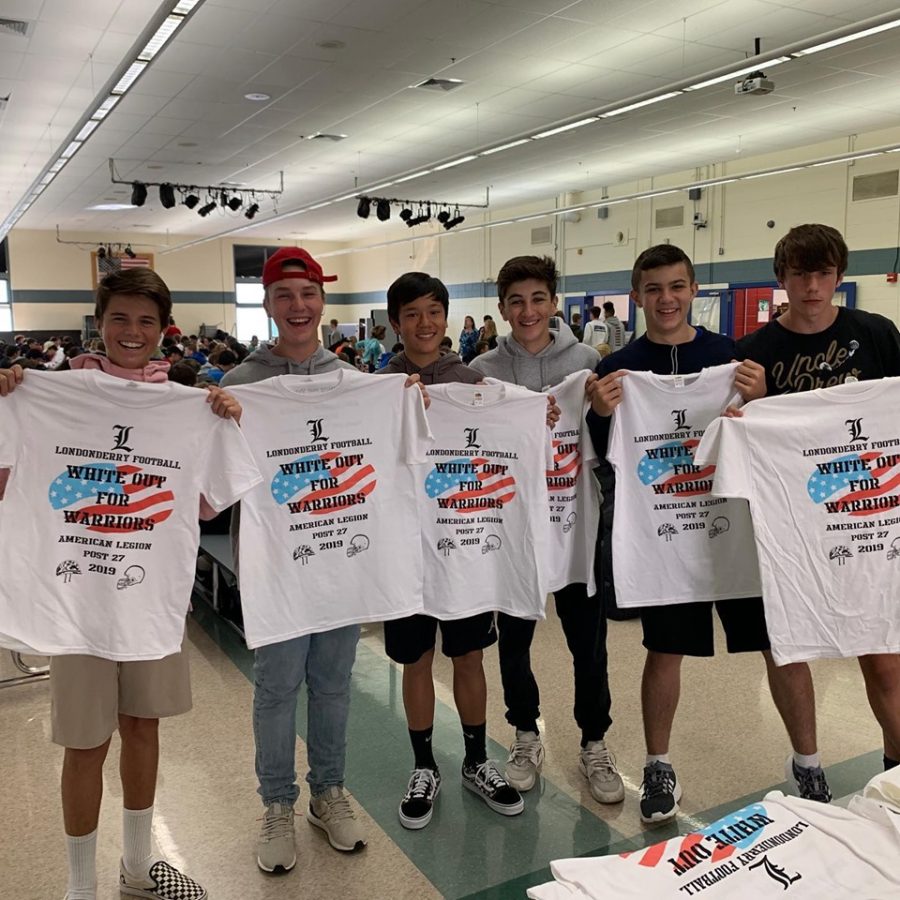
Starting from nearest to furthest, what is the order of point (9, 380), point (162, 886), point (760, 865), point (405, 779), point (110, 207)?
point (760, 865) → point (9, 380) → point (162, 886) → point (405, 779) → point (110, 207)

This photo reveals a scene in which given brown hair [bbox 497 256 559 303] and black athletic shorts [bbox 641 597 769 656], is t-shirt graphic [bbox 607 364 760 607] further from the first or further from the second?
brown hair [bbox 497 256 559 303]

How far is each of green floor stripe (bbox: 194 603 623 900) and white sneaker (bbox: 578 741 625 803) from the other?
0.31 feet

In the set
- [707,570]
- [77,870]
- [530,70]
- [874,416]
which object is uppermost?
[530,70]

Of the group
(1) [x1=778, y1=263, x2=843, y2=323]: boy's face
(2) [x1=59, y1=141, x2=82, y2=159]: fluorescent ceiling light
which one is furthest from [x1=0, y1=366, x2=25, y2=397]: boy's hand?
(2) [x1=59, y1=141, x2=82, y2=159]: fluorescent ceiling light

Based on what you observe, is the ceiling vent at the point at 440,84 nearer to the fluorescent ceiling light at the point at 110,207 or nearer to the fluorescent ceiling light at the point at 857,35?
the fluorescent ceiling light at the point at 857,35

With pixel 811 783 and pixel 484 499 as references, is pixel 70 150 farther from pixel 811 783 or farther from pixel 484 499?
pixel 811 783

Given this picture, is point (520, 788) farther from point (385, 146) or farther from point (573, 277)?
point (573, 277)

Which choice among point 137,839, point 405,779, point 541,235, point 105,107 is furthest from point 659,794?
point 541,235

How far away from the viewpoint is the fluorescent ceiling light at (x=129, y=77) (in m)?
7.12

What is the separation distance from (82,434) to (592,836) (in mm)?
2021

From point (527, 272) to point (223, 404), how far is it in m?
1.09

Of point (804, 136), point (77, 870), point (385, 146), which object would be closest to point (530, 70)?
point (385, 146)

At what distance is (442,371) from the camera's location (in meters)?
2.67

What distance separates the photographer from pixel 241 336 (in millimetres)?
25625
